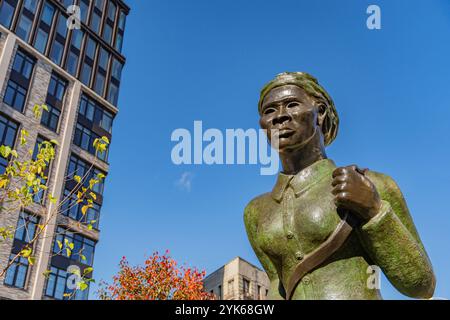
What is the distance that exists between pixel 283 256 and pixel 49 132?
26364mm

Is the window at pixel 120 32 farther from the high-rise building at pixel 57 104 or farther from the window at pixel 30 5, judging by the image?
the window at pixel 30 5

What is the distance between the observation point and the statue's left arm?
2.16 m

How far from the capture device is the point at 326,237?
2281 mm

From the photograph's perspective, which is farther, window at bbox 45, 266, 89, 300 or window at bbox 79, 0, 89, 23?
window at bbox 79, 0, 89, 23

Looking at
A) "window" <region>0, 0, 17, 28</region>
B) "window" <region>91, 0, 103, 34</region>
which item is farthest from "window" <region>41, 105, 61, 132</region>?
"window" <region>91, 0, 103, 34</region>

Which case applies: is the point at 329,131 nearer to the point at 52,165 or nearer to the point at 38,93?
the point at 52,165

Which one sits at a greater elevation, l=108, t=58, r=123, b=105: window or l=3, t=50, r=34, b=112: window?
l=108, t=58, r=123, b=105: window

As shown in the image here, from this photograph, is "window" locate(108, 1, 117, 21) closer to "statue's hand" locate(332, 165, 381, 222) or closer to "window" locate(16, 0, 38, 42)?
"window" locate(16, 0, 38, 42)

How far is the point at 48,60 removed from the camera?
27.7 metres

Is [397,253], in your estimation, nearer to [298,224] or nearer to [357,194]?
[357,194]

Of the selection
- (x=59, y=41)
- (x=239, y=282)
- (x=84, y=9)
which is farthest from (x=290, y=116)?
(x=84, y=9)

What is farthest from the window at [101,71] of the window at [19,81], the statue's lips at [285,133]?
the statue's lips at [285,133]

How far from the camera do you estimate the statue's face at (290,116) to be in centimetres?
259

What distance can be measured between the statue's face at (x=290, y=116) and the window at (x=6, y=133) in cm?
2362
